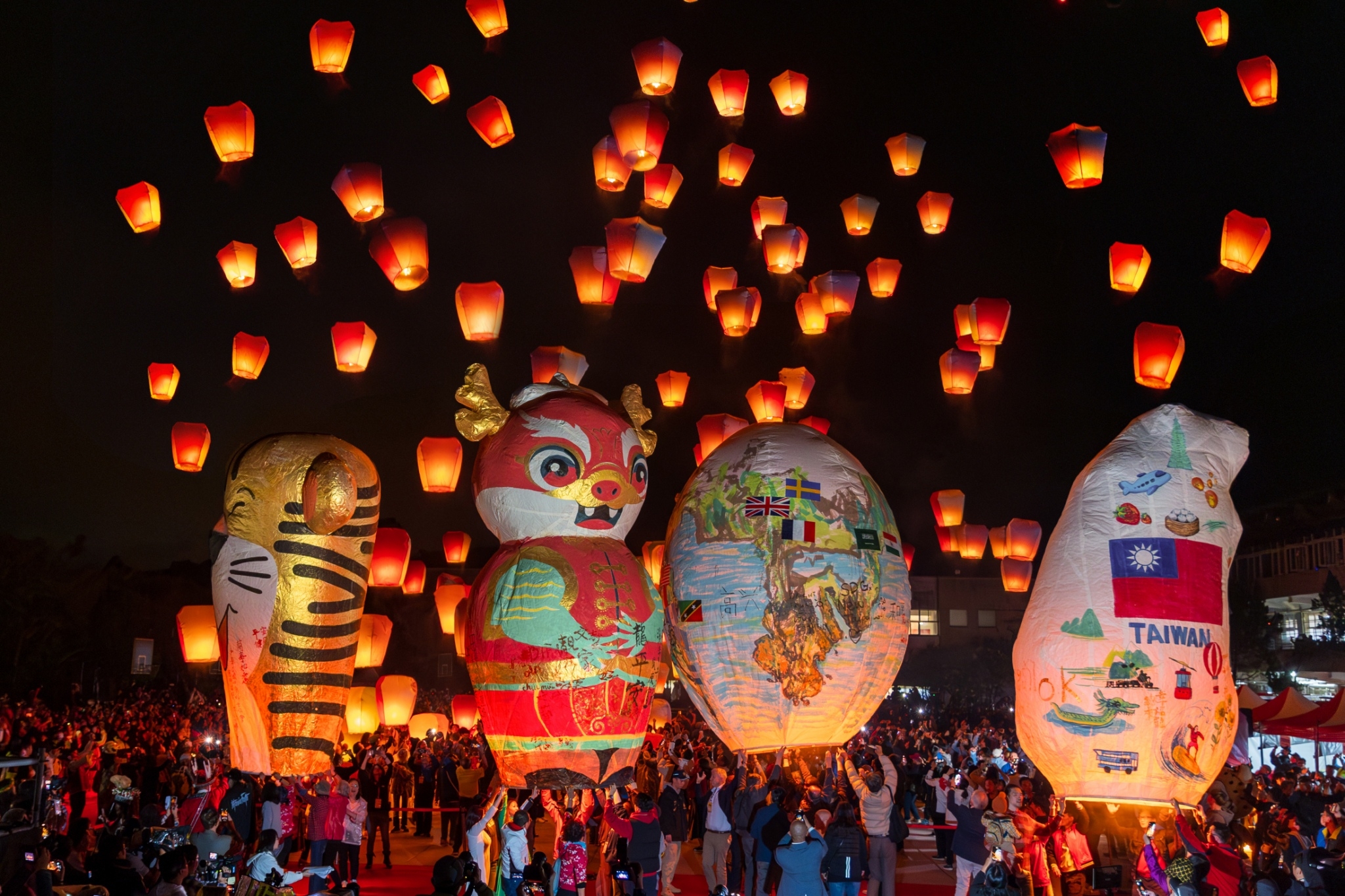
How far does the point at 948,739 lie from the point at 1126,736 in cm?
1301

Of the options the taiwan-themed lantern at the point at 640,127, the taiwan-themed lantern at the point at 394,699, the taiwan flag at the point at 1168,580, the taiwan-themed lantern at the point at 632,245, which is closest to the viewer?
the taiwan flag at the point at 1168,580

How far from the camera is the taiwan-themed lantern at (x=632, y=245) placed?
1485cm

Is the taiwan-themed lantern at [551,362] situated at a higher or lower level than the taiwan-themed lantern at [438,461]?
higher

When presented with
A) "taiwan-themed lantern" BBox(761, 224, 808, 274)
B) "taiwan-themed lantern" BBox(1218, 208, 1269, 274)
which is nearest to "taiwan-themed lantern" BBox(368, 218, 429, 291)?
"taiwan-themed lantern" BBox(761, 224, 808, 274)

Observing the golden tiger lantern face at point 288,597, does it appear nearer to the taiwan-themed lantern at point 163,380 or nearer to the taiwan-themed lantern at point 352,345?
the taiwan-themed lantern at point 352,345

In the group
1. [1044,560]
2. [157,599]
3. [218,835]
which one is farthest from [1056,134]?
[157,599]

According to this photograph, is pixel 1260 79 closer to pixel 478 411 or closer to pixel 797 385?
pixel 797 385

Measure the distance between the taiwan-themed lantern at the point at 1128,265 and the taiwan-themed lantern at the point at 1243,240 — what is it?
95cm

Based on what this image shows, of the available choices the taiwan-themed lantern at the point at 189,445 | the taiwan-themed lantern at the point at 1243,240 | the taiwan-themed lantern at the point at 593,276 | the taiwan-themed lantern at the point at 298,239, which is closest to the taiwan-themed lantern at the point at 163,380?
the taiwan-themed lantern at the point at 189,445

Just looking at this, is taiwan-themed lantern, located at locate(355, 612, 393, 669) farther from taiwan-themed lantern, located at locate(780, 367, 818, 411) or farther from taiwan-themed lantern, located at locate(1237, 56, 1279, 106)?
taiwan-themed lantern, located at locate(1237, 56, 1279, 106)

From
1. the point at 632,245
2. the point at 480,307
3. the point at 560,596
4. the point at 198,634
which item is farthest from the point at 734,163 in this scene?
the point at 198,634

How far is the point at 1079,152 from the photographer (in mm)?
14609

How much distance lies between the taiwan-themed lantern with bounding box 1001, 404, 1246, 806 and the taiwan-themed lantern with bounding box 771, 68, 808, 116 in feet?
24.1

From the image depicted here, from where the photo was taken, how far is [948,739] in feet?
78.4
